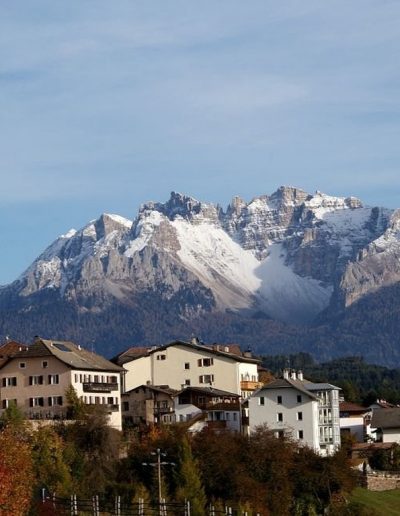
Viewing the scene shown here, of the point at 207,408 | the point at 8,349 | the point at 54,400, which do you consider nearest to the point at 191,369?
the point at 207,408

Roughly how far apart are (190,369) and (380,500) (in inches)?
1649

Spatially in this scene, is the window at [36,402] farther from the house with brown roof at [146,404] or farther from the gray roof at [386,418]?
the gray roof at [386,418]

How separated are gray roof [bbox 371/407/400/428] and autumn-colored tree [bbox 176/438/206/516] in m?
65.1

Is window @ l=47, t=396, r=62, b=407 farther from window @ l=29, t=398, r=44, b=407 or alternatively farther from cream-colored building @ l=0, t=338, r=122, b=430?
window @ l=29, t=398, r=44, b=407

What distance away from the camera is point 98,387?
147375 millimetres

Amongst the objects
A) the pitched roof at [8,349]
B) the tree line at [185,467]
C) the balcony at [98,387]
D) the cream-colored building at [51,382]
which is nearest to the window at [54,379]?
the cream-colored building at [51,382]

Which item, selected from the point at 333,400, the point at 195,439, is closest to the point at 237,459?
the point at 195,439

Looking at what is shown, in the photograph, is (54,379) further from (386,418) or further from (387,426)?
(386,418)

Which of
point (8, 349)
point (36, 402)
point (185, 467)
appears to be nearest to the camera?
point (185, 467)

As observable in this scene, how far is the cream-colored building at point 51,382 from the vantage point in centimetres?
14438

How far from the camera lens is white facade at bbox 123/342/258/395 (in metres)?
169

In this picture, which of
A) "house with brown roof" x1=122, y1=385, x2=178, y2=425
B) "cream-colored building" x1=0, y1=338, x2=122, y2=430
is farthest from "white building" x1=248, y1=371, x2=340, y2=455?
"cream-colored building" x1=0, y1=338, x2=122, y2=430

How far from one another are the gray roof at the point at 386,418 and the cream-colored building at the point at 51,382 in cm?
4265

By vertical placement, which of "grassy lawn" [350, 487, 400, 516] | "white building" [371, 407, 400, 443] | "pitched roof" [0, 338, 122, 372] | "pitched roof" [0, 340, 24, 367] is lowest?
"grassy lawn" [350, 487, 400, 516]
